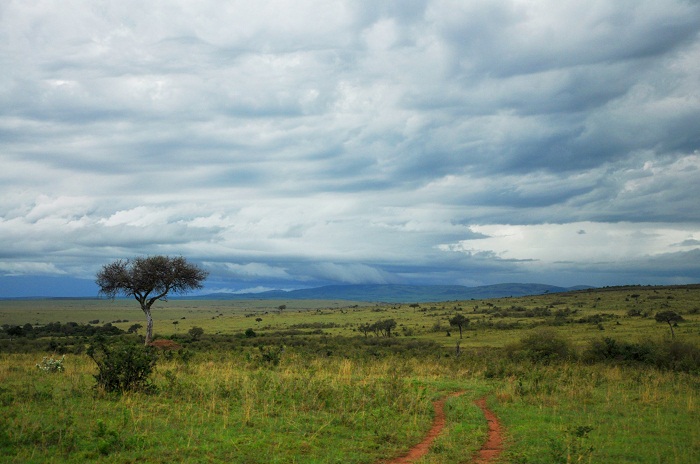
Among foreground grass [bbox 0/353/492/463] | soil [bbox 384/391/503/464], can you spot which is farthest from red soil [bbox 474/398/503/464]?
foreground grass [bbox 0/353/492/463]

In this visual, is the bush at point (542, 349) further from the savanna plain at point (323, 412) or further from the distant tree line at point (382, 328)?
the distant tree line at point (382, 328)

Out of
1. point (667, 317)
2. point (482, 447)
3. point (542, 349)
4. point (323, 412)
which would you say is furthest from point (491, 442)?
point (667, 317)

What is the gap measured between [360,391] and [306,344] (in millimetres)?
32444

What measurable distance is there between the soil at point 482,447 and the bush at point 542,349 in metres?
17.8

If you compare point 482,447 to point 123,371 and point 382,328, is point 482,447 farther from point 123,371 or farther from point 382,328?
point 382,328

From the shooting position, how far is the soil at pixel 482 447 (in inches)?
476

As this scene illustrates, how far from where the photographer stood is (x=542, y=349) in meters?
38.6

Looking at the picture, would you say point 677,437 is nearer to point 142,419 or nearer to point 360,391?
point 360,391

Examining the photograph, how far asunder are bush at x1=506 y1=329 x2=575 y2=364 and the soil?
17813 millimetres

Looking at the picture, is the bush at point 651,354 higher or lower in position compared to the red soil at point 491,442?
lower

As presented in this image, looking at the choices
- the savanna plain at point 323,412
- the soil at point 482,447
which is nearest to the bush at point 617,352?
the savanna plain at point 323,412

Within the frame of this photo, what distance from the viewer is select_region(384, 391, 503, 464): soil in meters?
12.1

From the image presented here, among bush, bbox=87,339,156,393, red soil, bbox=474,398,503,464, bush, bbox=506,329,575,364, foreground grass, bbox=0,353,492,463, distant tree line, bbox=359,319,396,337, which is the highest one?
bush, bbox=87,339,156,393

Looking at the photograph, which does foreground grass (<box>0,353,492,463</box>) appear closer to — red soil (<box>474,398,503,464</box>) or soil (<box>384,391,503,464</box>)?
soil (<box>384,391,503,464</box>)
